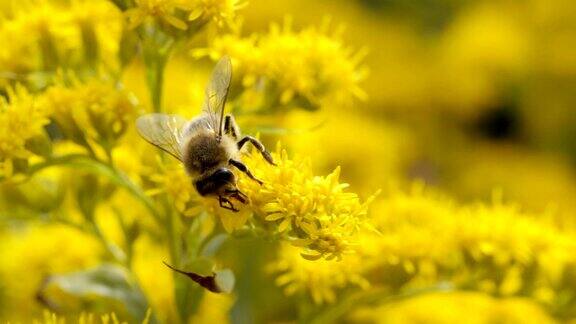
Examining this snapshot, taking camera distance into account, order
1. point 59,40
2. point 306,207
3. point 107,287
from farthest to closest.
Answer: point 59,40 → point 107,287 → point 306,207

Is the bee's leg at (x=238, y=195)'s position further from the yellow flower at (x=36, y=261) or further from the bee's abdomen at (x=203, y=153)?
the yellow flower at (x=36, y=261)

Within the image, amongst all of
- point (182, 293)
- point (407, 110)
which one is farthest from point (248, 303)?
point (407, 110)

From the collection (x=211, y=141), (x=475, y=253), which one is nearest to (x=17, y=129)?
(x=211, y=141)

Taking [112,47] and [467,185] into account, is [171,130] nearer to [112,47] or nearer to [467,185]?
[112,47]

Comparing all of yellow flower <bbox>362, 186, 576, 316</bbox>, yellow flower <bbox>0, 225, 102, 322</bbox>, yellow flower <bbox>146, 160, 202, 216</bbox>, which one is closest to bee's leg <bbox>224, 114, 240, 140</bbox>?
yellow flower <bbox>146, 160, 202, 216</bbox>

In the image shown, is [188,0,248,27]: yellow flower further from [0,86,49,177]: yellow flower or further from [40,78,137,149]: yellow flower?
[0,86,49,177]: yellow flower

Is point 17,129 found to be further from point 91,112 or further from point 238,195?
point 238,195
